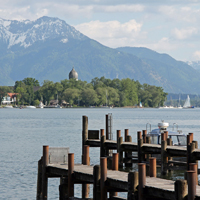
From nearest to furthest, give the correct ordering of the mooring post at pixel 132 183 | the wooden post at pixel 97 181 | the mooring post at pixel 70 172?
1. the mooring post at pixel 132 183
2. the wooden post at pixel 97 181
3. the mooring post at pixel 70 172

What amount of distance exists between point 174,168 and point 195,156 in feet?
10.6

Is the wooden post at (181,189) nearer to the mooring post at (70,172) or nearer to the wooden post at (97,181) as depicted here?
the wooden post at (97,181)

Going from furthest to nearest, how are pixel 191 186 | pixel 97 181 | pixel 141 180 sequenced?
1. pixel 97 181
2. pixel 141 180
3. pixel 191 186

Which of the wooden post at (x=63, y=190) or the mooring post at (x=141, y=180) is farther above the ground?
the mooring post at (x=141, y=180)

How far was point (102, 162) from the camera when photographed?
15.6 m

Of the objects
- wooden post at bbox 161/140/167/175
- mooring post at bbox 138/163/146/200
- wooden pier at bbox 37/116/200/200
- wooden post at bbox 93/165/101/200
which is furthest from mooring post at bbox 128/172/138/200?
wooden post at bbox 161/140/167/175

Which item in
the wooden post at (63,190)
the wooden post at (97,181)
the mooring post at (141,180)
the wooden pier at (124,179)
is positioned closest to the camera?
the wooden pier at (124,179)

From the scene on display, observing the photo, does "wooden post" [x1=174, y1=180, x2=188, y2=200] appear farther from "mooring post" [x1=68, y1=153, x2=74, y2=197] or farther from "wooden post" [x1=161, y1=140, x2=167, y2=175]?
"wooden post" [x1=161, y1=140, x2=167, y2=175]

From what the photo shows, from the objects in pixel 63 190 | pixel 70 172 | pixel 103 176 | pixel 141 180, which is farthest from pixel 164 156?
pixel 141 180

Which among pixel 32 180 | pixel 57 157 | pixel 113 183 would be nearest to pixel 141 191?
pixel 113 183

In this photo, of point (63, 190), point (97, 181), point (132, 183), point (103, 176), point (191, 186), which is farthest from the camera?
point (63, 190)

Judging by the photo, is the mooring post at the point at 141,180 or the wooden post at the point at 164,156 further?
the wooden post at the point at 164,156

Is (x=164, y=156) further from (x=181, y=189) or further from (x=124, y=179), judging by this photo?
(x=181, y=189)

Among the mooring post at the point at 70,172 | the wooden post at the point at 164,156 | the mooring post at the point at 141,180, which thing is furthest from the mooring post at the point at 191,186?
the wooden post at the point at 164,156
